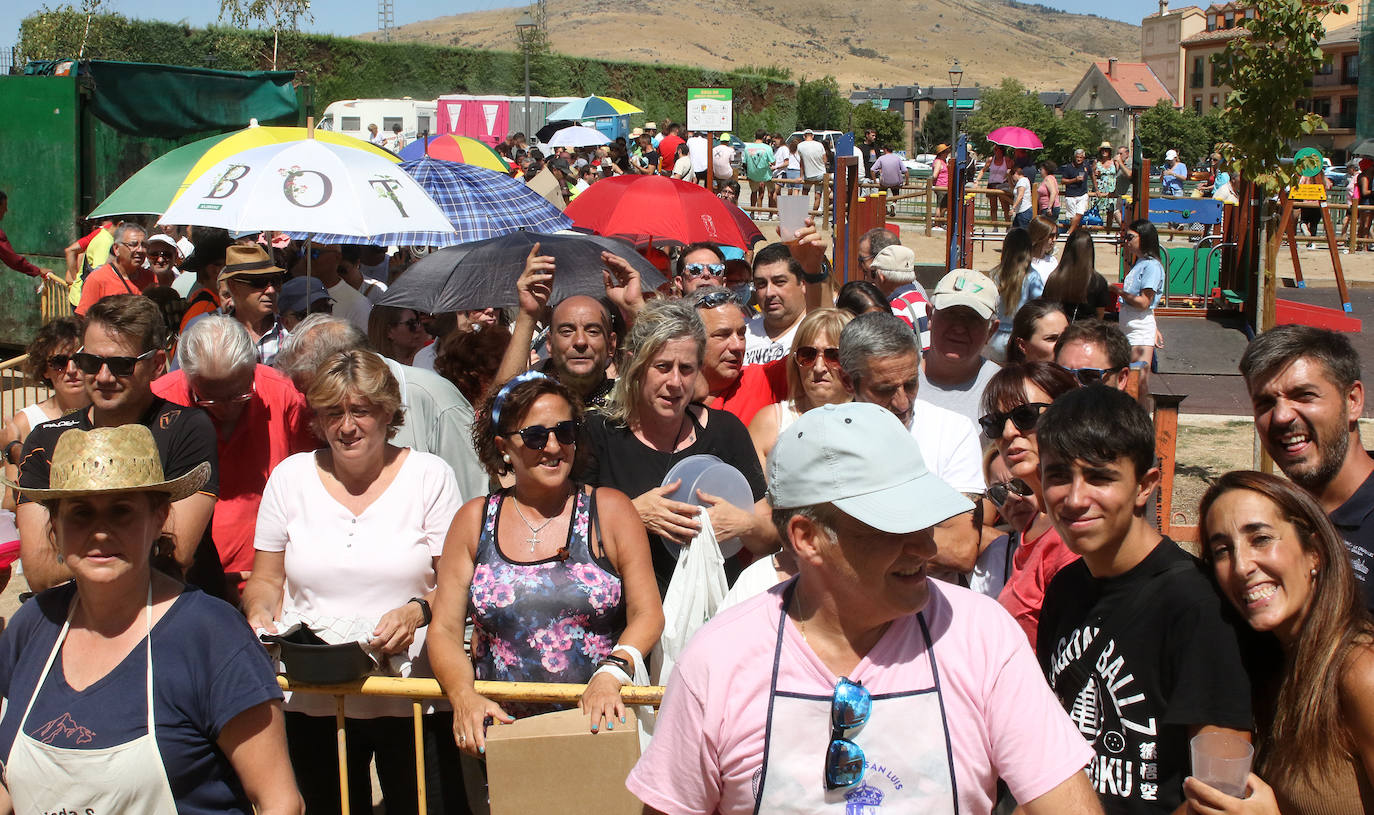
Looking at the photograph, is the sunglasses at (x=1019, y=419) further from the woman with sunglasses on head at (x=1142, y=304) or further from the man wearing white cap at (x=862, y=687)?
the woman with sunglasses on head at (x=1142, y=304)

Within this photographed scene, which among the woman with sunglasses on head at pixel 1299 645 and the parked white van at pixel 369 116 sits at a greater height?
the parked white van at pixel 369 116

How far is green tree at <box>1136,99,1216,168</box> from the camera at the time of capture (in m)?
47.8

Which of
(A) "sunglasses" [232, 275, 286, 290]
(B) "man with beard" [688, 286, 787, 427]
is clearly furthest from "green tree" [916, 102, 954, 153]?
(B) "man with beard" [688, 286, 787, 427]

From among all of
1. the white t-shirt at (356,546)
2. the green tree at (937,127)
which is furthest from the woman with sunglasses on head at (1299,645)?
the green tree at (937,127)

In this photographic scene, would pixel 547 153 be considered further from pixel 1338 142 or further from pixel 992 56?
pixel 992 56

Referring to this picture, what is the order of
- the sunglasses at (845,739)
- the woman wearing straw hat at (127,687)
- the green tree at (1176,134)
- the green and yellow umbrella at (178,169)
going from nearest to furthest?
1. the sunglasses at (845,739)
2. the woman wearing straw hat at (127,687)
3. the green and yellow umbrella at (178,169)
4. the green tree at (1176,134)

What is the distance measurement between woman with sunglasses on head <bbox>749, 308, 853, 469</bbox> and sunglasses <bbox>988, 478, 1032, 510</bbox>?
70 cm

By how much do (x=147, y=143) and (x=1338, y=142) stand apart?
7981 cm

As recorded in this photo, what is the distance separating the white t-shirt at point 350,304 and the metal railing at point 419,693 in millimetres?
3855

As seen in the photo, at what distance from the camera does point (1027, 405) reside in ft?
12.0

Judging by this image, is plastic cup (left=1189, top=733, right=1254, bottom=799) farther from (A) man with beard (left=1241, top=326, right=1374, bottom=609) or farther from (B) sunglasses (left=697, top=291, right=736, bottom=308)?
(B) sunglasses (left=697, top=291, right=736, bottom=308)

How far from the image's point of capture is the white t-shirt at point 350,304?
284 inches

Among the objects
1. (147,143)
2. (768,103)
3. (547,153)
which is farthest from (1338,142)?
(147,143)

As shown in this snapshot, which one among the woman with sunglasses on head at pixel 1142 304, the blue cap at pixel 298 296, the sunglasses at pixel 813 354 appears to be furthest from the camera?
the woman with sunglasses on head at pixel 1142 304
